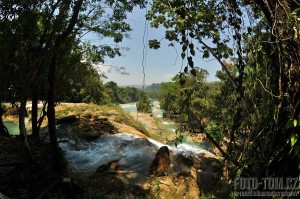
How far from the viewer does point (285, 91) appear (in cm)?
172

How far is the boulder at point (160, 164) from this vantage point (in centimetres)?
791

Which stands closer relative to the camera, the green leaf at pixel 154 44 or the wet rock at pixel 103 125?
the green leaf at pixel 154 44

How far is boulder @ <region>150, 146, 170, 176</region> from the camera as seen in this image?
7908mm

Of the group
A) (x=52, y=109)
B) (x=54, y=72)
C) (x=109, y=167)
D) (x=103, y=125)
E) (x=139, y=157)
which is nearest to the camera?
(x=54, y=72)

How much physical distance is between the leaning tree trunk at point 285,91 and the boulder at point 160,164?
6.35 metres

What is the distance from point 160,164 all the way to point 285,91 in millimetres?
6591

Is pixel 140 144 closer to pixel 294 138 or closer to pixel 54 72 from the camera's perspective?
pixel 54 72

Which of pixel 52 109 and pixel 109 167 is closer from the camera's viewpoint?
pixel 52 109

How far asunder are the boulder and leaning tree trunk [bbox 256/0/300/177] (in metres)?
6.35

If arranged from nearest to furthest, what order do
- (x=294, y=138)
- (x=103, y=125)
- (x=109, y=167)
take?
(x=294, y=138)
(x=109, y=167)
(x=103, y=125)

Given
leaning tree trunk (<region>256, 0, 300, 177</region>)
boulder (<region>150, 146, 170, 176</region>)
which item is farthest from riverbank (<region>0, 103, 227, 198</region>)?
leaning tree trunk (<region>256, 0, 300, 177</region>)

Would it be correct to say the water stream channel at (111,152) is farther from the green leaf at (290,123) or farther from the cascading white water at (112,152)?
the green leaf at (290,123)

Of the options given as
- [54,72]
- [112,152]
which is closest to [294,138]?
[54,72]

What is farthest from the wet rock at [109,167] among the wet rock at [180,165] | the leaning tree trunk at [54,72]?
the wet rock at [180,165]
